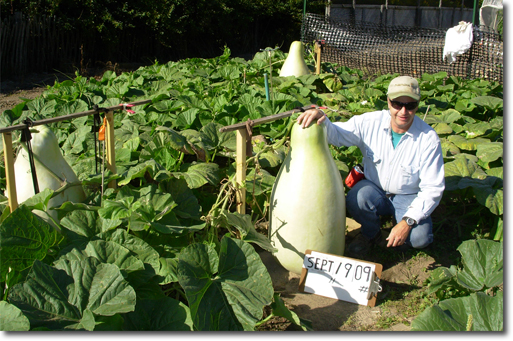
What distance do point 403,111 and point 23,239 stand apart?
201cm

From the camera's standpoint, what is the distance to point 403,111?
101 inches

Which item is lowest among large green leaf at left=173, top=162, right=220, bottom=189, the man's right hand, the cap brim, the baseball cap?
large green leaf at left=173, top=162, right=220, bottom=189

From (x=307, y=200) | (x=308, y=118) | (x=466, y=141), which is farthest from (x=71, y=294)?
(x=466, y=141)

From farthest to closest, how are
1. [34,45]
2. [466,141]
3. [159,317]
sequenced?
[34,45] < [466,141] < [159,317]

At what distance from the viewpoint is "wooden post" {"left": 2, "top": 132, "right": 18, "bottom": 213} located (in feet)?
6.72

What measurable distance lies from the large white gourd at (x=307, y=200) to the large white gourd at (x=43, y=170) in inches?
43.1

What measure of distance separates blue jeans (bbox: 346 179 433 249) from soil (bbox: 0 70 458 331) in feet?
0.46

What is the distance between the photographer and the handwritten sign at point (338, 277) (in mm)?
2322

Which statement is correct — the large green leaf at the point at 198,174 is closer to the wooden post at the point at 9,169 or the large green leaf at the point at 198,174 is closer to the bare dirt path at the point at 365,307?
the bare dirt path at the point at 365,307

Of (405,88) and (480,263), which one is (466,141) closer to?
(405,88)

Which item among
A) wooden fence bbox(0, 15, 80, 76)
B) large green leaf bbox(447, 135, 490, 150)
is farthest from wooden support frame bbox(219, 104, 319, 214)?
wooden fence bbox(0, 15, 80, 76)

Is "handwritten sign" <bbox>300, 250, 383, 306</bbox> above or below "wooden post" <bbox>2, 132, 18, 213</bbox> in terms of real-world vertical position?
below

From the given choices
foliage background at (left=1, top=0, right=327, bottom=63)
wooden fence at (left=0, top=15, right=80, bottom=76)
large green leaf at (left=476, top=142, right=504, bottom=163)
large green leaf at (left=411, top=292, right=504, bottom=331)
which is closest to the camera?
large green leaf at (left=411, top=292, right=504, bottom=331)

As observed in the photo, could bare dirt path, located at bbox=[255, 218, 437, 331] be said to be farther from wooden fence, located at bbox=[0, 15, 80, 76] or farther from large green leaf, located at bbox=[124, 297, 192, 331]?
wooden fence, located at bbox=[0, 15, 80, 76]
